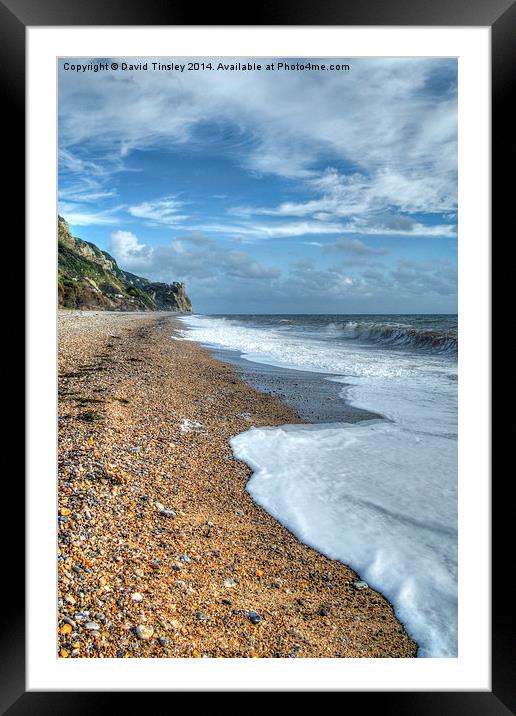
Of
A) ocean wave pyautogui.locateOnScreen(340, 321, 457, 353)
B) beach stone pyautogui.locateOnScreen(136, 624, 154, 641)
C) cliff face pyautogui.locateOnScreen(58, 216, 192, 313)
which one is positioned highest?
cliff face pyautogui.locateOnScreen(58, 216, 192, 313)

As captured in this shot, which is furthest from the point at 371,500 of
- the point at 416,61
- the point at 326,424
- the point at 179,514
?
the point at 416,61

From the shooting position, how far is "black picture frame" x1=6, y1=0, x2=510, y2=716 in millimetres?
1624

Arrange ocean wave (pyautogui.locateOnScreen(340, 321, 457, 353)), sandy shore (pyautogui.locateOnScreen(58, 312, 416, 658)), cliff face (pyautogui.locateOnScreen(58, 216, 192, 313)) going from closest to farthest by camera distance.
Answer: sandy shore (pyautogui.locateOnScreen(58, 312, 416, 658)) < ocean wave (pyautogui.locateOnScreen(340, 321, 457, 353)) < cliff face (pyautogui.locateOnScreen(58, 216, 192, 313))

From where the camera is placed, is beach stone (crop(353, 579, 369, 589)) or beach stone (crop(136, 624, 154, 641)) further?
beach stone (crop(353, 579, 369, 589))

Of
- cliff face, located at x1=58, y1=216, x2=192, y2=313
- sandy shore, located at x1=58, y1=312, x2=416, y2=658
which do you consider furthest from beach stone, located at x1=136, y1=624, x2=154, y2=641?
cliff face, located at x1=58, y1=216, x2=192, y2=313

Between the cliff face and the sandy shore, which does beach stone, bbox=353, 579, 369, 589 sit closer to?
the sandy shore

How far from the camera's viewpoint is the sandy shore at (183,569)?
1737 millimetres

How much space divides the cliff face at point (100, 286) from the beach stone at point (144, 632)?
70.1ft
